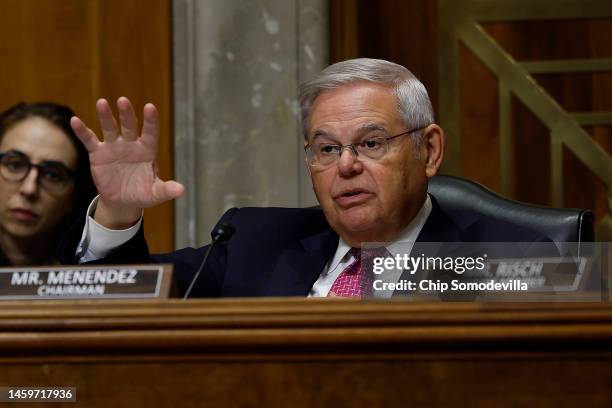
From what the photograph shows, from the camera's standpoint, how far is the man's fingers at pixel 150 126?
5.81 ft

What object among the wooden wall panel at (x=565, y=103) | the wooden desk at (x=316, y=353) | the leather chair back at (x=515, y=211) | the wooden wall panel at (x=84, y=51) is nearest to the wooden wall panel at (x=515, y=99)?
the wooden wall panel at (x=565, y=103)

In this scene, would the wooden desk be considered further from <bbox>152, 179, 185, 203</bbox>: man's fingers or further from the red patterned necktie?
the red patterned necktie

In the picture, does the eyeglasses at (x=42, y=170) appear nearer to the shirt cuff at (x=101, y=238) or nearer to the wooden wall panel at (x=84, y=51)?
the shirt cuff at (x=101, y=238)

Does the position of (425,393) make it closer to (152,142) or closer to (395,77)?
(152,142)

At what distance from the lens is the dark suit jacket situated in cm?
210

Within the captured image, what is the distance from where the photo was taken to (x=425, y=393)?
1.17 metres

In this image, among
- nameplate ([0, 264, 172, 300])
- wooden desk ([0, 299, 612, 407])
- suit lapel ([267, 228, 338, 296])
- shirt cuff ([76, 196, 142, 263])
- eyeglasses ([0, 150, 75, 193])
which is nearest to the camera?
wooden desk ([0, 299, 612, 407])

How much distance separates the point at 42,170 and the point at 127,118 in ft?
2.06

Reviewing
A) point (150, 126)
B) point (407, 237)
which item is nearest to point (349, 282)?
point (407, 237)

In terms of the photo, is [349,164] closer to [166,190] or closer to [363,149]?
[363,149]

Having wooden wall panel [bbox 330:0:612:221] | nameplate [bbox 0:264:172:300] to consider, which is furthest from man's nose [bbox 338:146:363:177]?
wooden wall panel [bbox 330:0:612:221]

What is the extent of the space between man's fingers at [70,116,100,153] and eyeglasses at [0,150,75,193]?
20.0 inches

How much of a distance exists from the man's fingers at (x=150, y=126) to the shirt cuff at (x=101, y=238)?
0.16 metres

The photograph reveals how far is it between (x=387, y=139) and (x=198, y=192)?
1.18 meters
